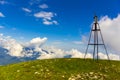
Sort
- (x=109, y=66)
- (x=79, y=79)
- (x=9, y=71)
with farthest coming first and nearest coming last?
(x=109, y=66), (x=9, y=71), (x=79, y=79)

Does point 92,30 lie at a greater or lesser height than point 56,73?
greater

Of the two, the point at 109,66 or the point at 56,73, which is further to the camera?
the point at 109,66

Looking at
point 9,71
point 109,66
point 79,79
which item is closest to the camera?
point 79,79

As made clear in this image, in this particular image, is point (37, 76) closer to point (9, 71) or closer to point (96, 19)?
point (9, 71)

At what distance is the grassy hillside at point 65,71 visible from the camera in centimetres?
4028

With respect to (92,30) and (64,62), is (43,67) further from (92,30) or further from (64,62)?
(92,30)

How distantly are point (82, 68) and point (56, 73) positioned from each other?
6.97m

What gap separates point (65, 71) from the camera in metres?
43.3

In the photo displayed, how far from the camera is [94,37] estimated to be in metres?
49.4

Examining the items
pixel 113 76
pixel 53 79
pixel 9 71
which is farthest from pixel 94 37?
pixel 9 71

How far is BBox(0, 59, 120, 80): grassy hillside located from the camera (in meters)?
40.3

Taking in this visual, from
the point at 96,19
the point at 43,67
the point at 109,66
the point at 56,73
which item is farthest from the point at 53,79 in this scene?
the point at 96,19

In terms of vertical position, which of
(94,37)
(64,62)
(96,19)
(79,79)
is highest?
(96,19)

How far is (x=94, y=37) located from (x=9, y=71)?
20720 mm
